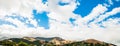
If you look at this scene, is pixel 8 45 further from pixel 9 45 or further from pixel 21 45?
pixel 21 45

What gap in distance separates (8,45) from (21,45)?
38.4 m

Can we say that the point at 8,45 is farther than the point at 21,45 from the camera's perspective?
Yes

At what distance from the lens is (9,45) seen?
197250 mm

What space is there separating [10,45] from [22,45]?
36552 mm

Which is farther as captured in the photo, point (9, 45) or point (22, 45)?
point (9, 45)

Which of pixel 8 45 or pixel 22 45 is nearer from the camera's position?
pixel 22 45

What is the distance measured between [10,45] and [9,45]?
125cm

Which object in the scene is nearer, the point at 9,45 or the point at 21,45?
the point at 21,45

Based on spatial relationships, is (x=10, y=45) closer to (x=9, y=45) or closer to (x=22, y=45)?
(x=9, y=45)

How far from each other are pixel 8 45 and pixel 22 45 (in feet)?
127

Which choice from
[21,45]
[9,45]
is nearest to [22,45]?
[21,45]

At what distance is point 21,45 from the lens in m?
166

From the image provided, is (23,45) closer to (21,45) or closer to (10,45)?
(21,45)

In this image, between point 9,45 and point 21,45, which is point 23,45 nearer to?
point 21,45
